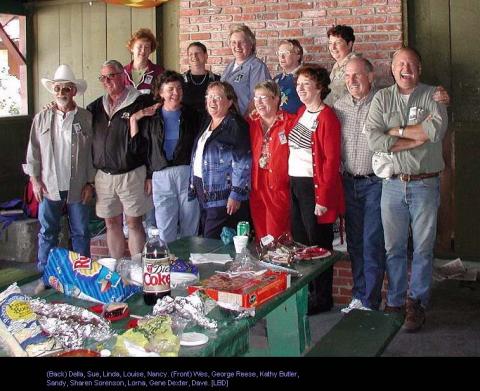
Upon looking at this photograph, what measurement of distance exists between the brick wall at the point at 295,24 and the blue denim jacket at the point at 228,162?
1488mm

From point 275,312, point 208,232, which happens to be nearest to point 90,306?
point 275,312

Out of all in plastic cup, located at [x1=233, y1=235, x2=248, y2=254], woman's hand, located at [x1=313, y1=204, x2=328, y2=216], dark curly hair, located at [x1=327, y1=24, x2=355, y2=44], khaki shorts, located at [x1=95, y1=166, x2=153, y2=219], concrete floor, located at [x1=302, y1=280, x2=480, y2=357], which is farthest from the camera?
khaki shorts, located at [x1=95, y1=166, x2=153, y2=219]

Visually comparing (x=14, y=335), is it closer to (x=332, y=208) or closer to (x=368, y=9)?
(x=332, y=208)

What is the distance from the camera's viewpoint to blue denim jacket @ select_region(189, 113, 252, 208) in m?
4.13

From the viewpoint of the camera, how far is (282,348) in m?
3.47

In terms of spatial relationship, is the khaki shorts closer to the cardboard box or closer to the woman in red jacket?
the woman in red jacket

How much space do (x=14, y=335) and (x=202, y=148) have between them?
2.33 metres

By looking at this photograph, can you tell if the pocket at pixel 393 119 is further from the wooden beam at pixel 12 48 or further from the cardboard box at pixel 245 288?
the wooden beam at pixel 12 48

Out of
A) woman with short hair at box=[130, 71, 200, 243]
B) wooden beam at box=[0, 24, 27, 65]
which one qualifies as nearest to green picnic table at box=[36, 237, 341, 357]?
woman with short hair at box=[130, 71, 200, 243]

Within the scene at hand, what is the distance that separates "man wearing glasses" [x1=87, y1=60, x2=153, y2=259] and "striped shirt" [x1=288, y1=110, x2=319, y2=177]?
A: 1092 mm

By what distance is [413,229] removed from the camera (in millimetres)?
4016

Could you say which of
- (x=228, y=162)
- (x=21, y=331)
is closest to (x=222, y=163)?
(x=228, y=162)

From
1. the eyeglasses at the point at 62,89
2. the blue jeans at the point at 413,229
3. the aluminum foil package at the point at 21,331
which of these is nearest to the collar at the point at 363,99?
the blue jeans at the point at 413,229

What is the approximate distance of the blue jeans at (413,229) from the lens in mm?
3928
